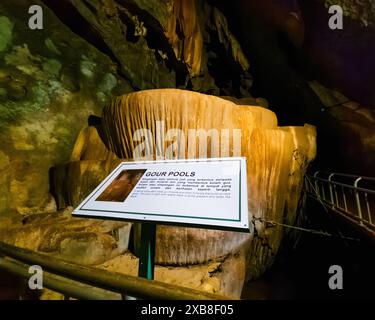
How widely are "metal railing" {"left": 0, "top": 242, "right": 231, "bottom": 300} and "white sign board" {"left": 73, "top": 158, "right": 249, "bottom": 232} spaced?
33 cm

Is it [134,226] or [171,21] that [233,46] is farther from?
[134,226]

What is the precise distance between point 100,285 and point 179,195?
24.7 inches

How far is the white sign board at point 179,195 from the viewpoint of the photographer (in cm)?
124

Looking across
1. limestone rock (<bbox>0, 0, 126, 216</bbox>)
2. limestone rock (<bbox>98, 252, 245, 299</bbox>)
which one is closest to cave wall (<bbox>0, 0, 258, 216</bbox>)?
limestone rock (<bbox>0, 0, 126, 216</bbox>)

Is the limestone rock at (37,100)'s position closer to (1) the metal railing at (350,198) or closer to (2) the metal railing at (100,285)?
(2) the metal railing at (100,285)

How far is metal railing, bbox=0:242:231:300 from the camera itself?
941 millimetres

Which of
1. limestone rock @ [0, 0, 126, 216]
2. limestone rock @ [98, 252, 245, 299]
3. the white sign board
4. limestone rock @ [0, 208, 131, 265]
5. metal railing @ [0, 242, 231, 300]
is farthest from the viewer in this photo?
limestone rock @ [0, 0, 126, 216]

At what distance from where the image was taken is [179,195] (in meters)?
1.43

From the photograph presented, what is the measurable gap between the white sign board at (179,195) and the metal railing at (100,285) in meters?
0.33

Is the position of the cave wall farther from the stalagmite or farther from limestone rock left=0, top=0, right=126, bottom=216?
the stalagmite

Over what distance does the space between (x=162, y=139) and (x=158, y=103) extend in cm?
67

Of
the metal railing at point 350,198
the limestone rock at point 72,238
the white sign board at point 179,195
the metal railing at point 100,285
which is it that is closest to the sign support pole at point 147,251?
the white sign board at point 179,195

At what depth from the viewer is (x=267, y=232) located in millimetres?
5477

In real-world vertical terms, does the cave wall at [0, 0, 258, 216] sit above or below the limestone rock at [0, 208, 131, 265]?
above
